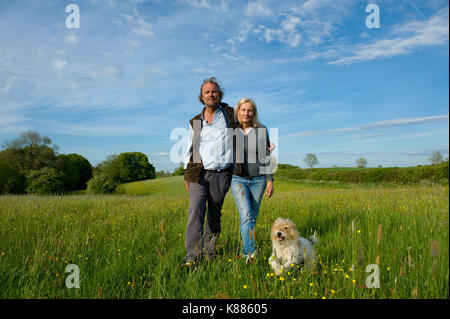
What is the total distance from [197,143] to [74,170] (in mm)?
41102

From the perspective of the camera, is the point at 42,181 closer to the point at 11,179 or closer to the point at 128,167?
the point at 11,179

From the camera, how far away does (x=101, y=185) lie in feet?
102

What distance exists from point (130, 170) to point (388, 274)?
147 feet

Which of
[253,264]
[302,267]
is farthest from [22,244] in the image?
[302,267]

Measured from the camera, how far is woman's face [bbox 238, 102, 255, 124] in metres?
4.37

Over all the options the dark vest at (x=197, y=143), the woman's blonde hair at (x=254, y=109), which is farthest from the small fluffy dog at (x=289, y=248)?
the woman's blonde hair at (x=254, y=109)

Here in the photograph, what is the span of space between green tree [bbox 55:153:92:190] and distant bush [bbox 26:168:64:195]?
12.1ft

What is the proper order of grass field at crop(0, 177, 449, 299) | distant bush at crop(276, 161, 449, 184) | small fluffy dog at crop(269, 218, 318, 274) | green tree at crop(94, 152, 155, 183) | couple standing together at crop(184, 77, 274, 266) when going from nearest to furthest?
grass field at crop(0, 177, 449, 299) < small fluffy dog at crop(269, 218, 318, 274) < couple standing together at crop(184, 77, 274, 266) < distant bush at crop(276, 161, 449, 184) < green tree at crop(94, 152, 155, 183)

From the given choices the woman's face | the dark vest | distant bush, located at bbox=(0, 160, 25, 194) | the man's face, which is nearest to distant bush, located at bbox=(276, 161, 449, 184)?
the woman's face

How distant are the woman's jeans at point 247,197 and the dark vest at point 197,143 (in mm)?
613

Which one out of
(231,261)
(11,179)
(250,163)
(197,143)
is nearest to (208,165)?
(197,143)

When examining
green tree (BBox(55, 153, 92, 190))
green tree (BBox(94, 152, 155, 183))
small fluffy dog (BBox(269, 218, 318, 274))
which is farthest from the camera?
green tree (BBox(94, 152, 155, 183))

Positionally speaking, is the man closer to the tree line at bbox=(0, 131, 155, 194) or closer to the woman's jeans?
the woman's jeans
